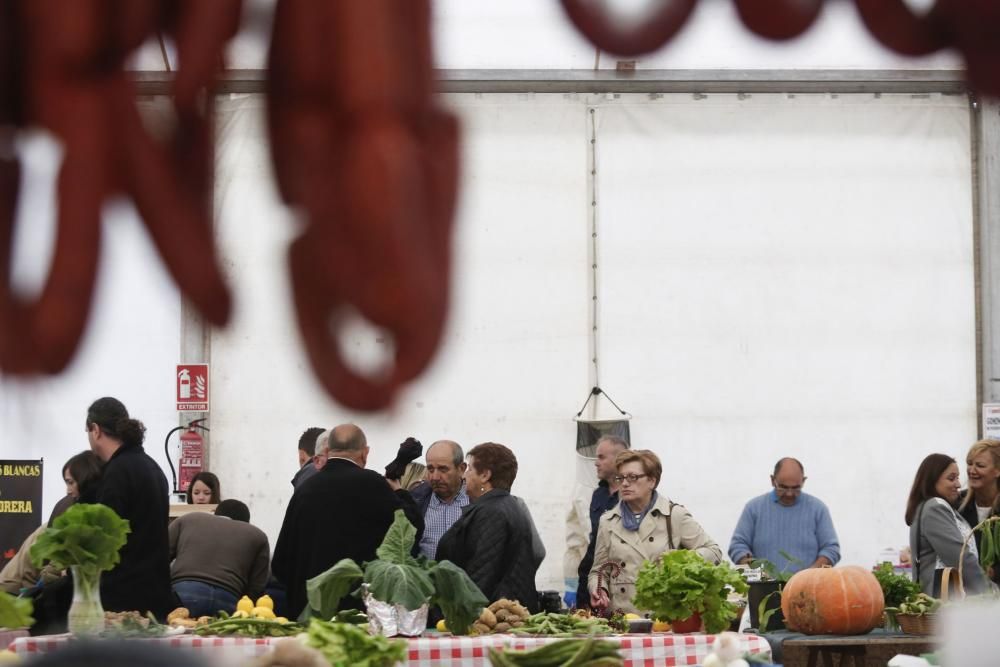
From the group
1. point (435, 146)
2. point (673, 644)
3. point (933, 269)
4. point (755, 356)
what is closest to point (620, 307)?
point (755, 356)

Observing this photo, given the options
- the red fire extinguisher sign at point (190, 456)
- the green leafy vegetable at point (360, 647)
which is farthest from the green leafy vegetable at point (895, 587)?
the red fire extinguisher sign at point (190, 456)

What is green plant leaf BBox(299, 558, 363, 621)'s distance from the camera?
4.64 m

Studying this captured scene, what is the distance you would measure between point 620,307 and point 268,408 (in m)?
2.62

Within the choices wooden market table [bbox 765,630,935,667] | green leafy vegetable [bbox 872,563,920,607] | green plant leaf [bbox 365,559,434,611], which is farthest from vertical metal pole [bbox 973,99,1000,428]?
green plant leaf [bbox 365,559,434,611]

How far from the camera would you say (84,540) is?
14.6 ft

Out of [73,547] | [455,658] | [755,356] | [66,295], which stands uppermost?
[755,356]

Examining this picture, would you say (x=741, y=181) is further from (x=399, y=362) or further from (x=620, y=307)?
(x=399, y=362)

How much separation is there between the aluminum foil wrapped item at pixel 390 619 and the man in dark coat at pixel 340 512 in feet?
2.71

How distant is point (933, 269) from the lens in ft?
32.3

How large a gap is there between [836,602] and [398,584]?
1.86 meters

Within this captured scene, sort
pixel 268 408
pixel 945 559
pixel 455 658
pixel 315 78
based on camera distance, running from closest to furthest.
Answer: pixel 315 78
pixel 455 658
pixel 945 559
pixel 268 408

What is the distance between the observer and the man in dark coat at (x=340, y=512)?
5387 millimetres

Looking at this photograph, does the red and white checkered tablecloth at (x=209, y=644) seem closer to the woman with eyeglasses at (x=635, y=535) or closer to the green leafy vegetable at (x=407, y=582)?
the green leafy vegetable at (x=407, y=582)

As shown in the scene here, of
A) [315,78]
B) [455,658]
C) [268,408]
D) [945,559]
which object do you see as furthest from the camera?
[268,408]
